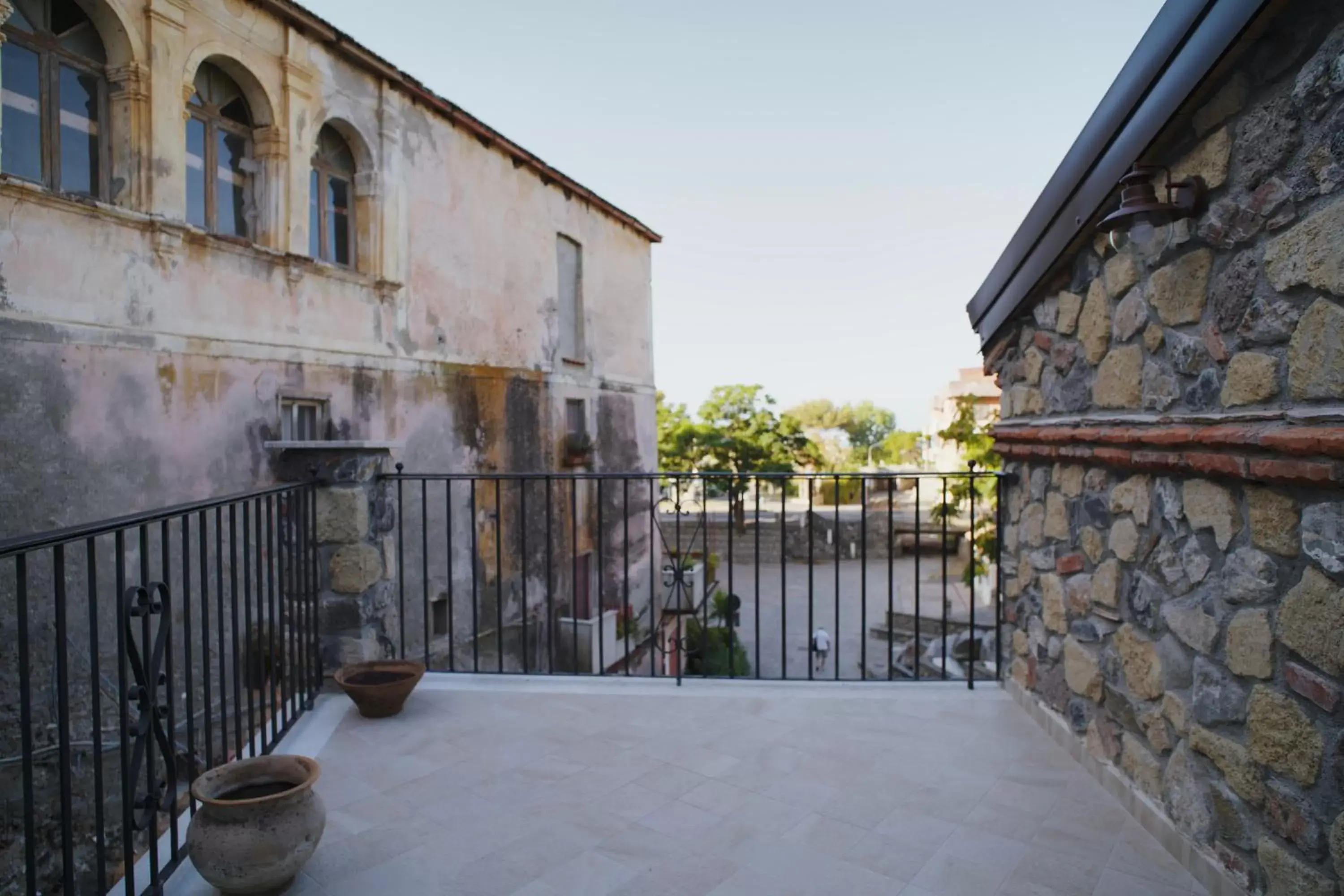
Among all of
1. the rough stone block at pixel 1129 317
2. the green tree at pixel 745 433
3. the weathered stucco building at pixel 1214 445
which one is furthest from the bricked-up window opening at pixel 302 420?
the green tree at pixel 745 433

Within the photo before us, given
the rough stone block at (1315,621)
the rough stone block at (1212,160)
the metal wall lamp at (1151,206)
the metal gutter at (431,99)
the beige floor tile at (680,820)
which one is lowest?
the beige floor tile at (680,820)

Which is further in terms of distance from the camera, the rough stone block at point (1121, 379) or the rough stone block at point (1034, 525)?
the rough stone block at point (1034, 525)

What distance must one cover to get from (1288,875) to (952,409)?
20.6 meters

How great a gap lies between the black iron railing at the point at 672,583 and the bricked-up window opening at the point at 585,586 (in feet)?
0.19

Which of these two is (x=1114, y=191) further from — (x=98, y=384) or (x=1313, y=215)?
(x=98, y=384)

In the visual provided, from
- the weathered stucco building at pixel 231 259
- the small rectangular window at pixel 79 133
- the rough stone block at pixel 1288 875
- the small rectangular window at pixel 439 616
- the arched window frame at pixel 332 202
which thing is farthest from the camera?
the small rectangular window at pixel 439 616

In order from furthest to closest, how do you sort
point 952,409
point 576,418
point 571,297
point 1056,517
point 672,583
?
1. point 952,409
2. point 571,297
3. point 576,418
4. point 672,583
5. point 1056,517

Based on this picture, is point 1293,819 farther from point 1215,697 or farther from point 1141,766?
point 1141,766

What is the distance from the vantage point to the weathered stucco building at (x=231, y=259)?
578 cm

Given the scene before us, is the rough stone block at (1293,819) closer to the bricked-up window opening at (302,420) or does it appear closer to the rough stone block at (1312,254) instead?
the rough stone block at (1312,254)

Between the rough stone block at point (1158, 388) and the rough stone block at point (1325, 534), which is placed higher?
the rough stone block at point (1158, 388)

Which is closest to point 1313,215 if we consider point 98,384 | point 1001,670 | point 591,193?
point 1001,670

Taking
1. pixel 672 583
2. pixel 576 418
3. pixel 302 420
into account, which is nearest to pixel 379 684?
pixel 672 583

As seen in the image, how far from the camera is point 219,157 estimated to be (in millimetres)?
7262
